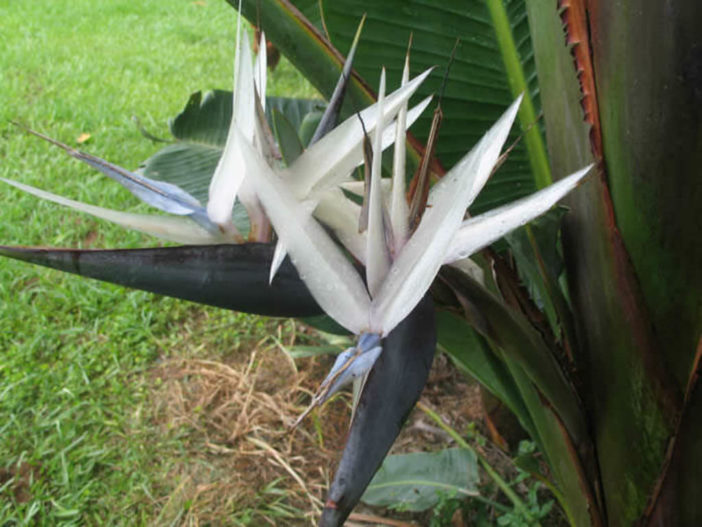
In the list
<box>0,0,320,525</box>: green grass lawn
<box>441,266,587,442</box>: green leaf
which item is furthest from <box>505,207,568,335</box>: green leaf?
<box>0,0,320,525</box>: green grass lawn

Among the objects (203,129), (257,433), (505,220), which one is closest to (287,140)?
(505,220)

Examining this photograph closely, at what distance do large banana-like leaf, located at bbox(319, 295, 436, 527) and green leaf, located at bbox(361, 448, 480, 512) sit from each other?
73 cm

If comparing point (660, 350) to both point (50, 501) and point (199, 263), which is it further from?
point (50, 501)

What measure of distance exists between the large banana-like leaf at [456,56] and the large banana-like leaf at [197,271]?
45cm

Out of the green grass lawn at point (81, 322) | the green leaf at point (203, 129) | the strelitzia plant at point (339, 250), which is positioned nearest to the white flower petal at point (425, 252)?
the strelitzia plant at point (339, 250)

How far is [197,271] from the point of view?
0.31 m

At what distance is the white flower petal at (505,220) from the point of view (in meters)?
0.34

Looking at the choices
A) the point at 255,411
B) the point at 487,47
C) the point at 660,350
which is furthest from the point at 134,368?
the point at 660,350

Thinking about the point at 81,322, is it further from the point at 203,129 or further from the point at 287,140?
the point at 287,140

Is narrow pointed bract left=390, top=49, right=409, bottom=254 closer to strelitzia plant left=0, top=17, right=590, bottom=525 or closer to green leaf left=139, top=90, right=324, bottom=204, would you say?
strelitzia plant left=0, top=17, right=590, bottom=525

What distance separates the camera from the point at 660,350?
0.52 m

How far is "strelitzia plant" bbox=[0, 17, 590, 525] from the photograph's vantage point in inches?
11.9

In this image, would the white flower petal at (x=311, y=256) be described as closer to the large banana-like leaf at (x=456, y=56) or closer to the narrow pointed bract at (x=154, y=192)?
the narrow pointed bract at (x=154, y=192)

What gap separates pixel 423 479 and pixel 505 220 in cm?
78
